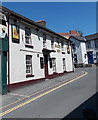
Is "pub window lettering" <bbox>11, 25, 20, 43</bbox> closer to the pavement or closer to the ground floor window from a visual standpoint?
the ground floor window

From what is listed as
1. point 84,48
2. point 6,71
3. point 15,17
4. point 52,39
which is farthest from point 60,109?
point 84,48

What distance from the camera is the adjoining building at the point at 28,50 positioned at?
10.4m

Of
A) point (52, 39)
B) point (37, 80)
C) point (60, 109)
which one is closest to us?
point (60, 109)

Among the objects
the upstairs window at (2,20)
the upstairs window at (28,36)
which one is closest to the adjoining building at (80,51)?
the upstairs window at (28,36)

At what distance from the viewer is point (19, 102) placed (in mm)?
7539

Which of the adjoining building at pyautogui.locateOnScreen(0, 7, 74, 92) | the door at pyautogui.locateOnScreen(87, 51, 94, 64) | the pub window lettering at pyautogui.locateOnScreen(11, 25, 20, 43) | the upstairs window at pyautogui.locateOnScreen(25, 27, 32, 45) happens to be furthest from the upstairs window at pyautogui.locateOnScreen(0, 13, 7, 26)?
the door at pyautogui.locateOnScreen(87, 51, 94, 64)

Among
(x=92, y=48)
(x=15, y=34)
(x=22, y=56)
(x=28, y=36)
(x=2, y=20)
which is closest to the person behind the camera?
(x=2, y=20)

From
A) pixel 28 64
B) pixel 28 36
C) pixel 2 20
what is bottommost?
pixel 28 64

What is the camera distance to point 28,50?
12477 mm

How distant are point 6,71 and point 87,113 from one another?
28.1 ft

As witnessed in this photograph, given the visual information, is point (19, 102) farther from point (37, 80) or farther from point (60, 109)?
point (37, 80)

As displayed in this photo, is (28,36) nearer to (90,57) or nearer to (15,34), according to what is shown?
(15,34)

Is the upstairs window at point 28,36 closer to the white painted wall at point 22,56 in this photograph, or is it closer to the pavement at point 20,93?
the white painted wall at point 22,56

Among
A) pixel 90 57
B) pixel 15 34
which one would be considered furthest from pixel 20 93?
pixel 90 57
